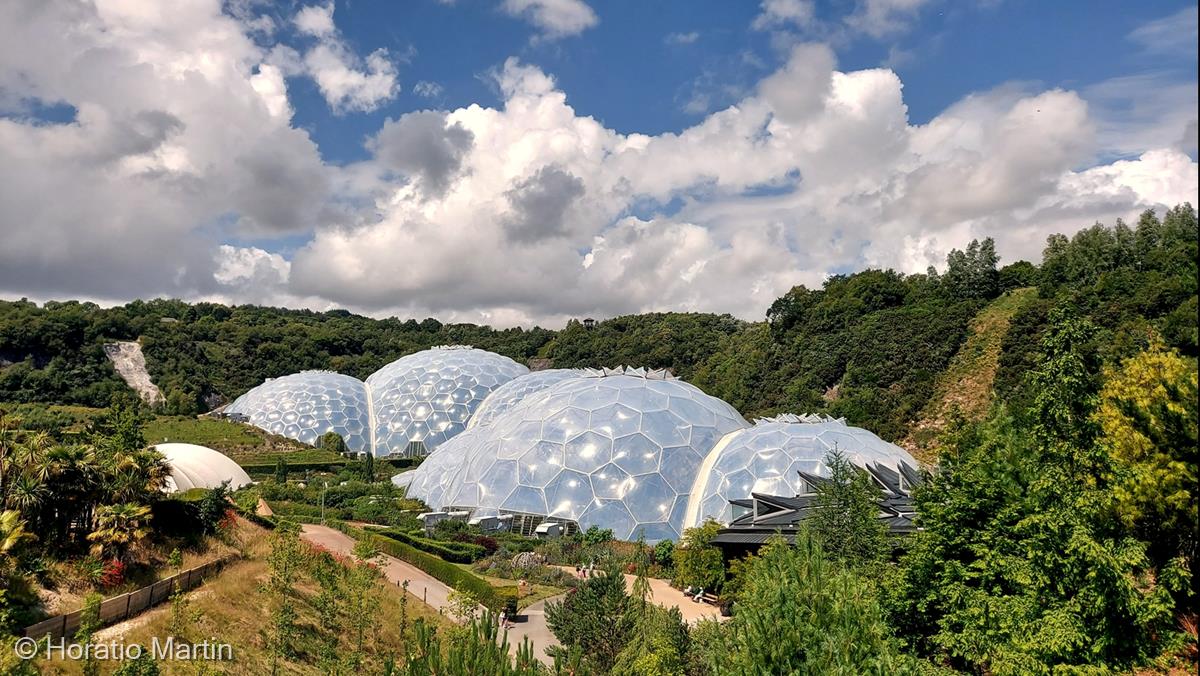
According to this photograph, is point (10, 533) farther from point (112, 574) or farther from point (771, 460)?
point (771, 460)

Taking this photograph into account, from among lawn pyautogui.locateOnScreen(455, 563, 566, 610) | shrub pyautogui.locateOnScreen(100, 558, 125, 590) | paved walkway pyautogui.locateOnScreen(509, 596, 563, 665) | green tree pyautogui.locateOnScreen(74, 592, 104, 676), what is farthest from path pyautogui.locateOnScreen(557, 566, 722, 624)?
green tree pyautogui.locateOnScreen(74, 592, 104, 676)

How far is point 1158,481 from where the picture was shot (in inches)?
600

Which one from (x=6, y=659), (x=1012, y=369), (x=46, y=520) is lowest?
(x=6, y=659)

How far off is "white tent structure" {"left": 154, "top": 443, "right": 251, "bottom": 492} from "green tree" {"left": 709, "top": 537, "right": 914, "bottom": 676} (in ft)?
82.4

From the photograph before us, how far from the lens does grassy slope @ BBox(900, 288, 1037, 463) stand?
50.7 m

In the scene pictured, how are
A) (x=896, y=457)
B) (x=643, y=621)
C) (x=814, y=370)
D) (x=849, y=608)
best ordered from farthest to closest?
(x=814, y=370)
(x=896, y=457)
(x=643, y=621)
(x=849, y=608)

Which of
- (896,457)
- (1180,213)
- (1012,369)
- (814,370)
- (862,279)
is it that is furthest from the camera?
(862,279)

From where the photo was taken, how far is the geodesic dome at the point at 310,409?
62375 millimetres

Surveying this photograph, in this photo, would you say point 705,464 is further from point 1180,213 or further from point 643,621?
point 1180,213

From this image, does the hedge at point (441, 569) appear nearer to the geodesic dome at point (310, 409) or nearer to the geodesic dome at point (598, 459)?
the geodesic dome at point (598, 459)


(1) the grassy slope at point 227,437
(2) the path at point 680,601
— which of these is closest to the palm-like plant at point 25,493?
(2) the path at point 680,601

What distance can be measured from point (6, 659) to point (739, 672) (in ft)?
33.3

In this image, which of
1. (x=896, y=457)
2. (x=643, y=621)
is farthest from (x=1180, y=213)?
(x=643, y=621)

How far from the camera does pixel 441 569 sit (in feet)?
87.2
